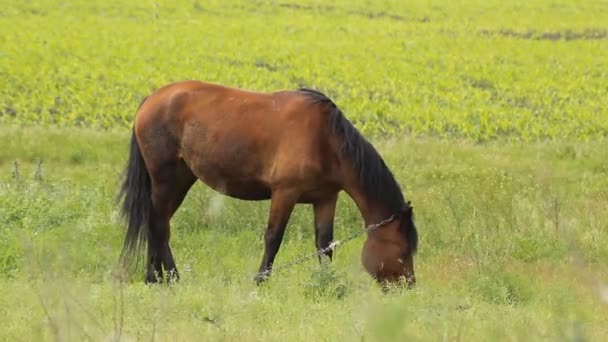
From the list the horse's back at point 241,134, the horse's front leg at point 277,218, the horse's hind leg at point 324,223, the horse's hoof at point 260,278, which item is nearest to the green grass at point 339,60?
the horse's back at point 241,134

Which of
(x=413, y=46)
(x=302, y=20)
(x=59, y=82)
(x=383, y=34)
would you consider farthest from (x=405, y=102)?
(x=302, y=20)

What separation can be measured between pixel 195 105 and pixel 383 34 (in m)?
27.4

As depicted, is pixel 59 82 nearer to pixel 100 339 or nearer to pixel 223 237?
pixel 223 237

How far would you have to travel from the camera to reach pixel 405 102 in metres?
23.1

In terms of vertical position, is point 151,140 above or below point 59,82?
above

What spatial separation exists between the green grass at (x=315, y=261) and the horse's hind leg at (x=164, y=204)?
→ 22 cm

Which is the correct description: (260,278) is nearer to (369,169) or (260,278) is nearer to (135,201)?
(369,169)

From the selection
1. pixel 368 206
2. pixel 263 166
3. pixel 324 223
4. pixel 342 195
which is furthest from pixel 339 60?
pixel 368 206

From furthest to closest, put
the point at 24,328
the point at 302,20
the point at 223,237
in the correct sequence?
the point at 302,20 → the point at 223,237 → the point at 24,328

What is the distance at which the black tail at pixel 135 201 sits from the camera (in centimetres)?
927

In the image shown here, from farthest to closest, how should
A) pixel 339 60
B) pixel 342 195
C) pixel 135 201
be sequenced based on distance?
pixel 339 60, pixel 342 195, pixel 135 201

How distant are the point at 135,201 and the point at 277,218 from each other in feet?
4.82

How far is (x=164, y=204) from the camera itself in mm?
9492

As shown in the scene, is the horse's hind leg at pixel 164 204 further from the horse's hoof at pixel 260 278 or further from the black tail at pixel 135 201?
the horse's hoof at pixel 260 278
